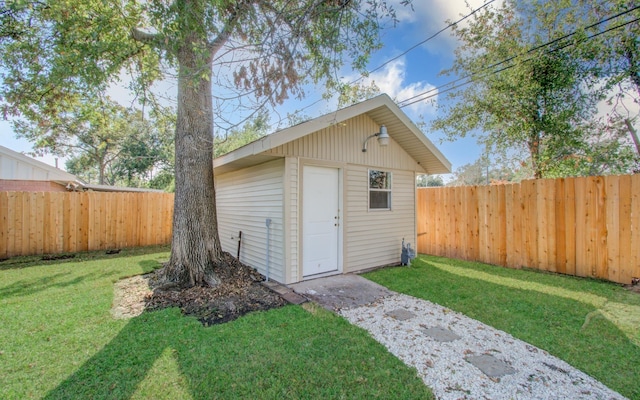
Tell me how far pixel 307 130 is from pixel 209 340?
3307 mm

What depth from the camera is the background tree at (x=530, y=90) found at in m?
6.63

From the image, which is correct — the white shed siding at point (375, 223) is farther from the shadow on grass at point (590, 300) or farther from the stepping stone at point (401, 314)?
the stepping stone at point (401, 314)

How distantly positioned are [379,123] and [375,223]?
2286mm

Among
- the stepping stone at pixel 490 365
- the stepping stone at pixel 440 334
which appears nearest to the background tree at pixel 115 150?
the stepping stone at pixel 440 334

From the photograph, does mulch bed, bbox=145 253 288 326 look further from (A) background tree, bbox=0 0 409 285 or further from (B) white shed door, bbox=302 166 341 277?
(B) white shed door, bbox=302 166 341 277

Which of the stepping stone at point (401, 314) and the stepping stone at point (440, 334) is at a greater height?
the stepping stone at point (440, 334)

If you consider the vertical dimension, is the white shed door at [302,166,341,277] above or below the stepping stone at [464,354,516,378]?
above

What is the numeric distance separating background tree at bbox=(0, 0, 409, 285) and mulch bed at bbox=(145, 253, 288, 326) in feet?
0.86

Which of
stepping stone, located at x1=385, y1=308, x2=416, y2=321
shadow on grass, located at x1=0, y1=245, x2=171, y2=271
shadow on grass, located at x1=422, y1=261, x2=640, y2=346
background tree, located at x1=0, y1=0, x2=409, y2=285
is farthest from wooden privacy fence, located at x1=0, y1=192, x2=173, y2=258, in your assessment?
shadow on grass, located at x1=422, y1=261, x2=640, y2=346

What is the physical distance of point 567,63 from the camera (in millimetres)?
6492

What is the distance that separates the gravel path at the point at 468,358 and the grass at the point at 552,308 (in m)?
0.21

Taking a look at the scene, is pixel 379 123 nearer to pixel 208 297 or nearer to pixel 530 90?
pixel 530 90

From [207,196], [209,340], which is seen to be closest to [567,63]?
[207,196]

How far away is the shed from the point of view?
490 centimetres
